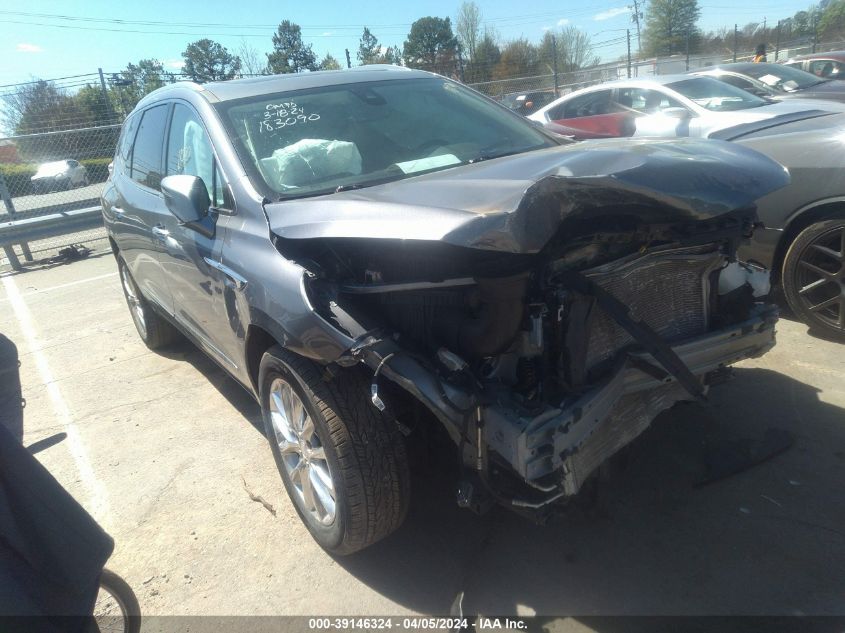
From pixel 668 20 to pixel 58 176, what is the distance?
68483 millimetres

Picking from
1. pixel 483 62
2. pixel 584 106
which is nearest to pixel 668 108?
pixel 584 106

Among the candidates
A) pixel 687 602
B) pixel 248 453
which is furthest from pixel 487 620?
pixel 248 453

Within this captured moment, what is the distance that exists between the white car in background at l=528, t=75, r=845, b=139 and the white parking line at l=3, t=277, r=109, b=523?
12.5 ft

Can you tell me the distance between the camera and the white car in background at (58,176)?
11.0 m

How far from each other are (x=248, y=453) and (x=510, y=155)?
221 centimetres

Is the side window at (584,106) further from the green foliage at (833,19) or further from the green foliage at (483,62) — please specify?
the green foliage at (833,19)

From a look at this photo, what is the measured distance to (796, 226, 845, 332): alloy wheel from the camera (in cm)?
387

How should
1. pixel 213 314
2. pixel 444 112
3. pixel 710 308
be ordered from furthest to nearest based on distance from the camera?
pixel 444 112 < pixel 213 314 < pixel 710 308

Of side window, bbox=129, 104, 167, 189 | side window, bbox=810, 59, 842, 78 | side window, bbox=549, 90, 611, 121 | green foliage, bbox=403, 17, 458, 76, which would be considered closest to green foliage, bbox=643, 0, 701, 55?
green foliage, bbox=403, 17, 458, 76

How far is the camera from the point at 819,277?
4.00 m

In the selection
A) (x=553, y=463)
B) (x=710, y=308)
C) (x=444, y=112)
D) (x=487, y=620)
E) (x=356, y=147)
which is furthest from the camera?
(x=444, y=112)

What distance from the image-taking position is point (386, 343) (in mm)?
2191

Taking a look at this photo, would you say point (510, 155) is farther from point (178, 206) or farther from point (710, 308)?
point (178, 206)

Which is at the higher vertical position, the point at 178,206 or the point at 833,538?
the point at 178,206
